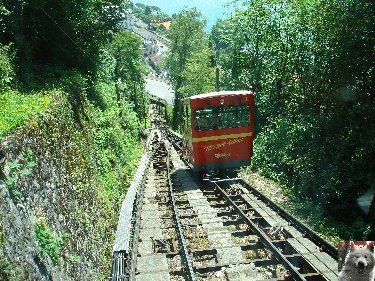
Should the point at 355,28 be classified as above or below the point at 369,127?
above

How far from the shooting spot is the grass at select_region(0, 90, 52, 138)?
805cm

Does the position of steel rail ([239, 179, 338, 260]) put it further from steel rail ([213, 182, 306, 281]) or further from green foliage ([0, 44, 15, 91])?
green foliage ([0, 44, 15, 91])

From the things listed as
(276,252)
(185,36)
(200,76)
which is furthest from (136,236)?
(185,36)

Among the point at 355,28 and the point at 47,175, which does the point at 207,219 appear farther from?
the point at 355,28

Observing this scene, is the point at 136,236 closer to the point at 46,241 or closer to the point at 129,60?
the point at 46,241

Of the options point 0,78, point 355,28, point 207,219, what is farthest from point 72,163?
point 355,28

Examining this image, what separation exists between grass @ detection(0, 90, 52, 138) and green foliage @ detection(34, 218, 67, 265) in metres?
1.86

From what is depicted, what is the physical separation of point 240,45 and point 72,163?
82.9 feet

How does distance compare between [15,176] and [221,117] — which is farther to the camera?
[221,117]

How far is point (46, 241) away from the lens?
7.44 meters

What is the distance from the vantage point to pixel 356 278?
15.0 ft

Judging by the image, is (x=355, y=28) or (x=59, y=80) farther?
(x=355, y=28)

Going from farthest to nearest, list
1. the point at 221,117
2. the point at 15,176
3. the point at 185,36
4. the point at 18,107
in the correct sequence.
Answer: the point at 185,36 < the point at 221,117 < the point at 18,107 < the point at 15,176

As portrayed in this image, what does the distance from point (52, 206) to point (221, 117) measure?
8.87 metres
